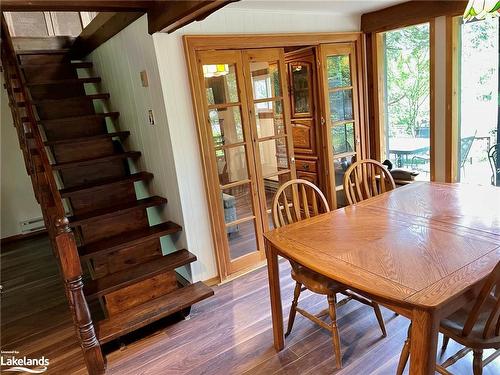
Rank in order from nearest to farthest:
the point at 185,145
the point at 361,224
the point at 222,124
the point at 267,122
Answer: the point at 361,224, the point at 185,145, the point at 222,124, the point at 267,122

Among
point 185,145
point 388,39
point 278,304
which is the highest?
point 388,39

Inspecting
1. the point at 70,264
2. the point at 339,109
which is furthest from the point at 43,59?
the point at 339,109

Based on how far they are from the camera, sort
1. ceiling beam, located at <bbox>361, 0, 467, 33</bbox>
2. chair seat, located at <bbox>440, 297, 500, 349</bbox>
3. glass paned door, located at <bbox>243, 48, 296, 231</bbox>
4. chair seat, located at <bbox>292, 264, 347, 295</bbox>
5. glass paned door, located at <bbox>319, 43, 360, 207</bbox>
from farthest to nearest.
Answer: glass paned door, located at <bbox>319, 43, 360, 207</bbox> → glass paned door, located at <bbox>243, 48, 296, 231</bbox> → ceiling beam, located at <bbox>361, 0, 467, 33</bbox> → chair seat, located at <bbox>292, 264, 347, 295</bbox> → chair seat, located at <bbox>440, 297, 500, 349</bbox>

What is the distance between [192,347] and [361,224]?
1330 mm

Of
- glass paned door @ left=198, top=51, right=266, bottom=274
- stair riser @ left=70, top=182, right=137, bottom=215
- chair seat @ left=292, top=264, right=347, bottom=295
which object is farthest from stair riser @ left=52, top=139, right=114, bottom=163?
chair seat @ left=292, top=264, right=347, bottom=295

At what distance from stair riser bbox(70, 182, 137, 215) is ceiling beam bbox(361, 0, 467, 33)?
2849 mm

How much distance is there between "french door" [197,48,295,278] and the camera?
117 inches

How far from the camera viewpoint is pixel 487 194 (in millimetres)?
2312

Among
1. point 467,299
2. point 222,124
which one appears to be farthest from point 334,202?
point 467,299

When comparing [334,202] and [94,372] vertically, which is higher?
[334,202]

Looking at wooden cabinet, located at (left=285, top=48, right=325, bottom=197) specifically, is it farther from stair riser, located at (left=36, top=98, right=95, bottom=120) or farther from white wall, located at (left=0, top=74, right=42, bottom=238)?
white wall, located at (left=0, top=74, right=42, bottom=238)

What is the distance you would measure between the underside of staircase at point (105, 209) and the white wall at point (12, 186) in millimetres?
1386

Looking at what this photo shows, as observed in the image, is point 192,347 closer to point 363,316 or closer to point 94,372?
point 94,372

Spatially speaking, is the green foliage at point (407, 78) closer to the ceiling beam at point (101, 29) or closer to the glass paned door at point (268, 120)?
the glass paned door at point (268, 120)
